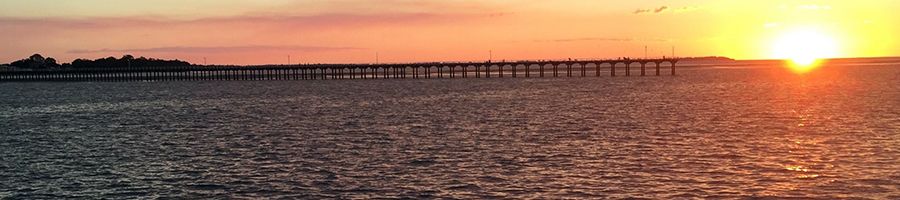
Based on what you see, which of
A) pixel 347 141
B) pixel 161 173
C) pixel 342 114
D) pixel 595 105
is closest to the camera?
pixel 161 173

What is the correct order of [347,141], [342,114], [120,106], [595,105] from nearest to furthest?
[347,141]
[342,114]
[595,105]
[120,106]

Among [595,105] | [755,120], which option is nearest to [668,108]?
[595,105]

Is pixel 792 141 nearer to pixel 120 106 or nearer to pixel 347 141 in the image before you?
pixel 347 141

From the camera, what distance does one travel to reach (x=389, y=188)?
2538 cm

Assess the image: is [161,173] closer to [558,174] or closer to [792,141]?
[558,174]

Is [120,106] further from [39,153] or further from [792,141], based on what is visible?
[792,141]

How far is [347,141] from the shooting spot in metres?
40.3

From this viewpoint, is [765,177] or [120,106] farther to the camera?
[120,106]

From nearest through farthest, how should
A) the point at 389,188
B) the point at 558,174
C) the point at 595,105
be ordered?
the point at 389,188, the point at 558,174, the point at 595,105

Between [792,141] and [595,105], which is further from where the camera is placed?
[595,105]

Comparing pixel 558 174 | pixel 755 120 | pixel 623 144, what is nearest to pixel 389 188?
pixel 558 174

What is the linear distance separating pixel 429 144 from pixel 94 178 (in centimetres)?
1367

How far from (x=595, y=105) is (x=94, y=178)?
154 feet

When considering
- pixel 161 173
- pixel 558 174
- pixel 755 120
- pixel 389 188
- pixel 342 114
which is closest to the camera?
pixel 389 188
